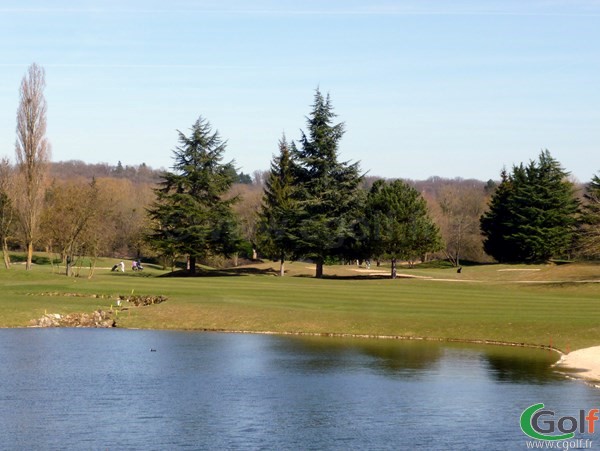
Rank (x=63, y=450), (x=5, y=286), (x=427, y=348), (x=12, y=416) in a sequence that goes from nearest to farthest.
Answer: (x=63, y=450), (x=12, y=416), (x=427, y=348), (x=5, y=286)

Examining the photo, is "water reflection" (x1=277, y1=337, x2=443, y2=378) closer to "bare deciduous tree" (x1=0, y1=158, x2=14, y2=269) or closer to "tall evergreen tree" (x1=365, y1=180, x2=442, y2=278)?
"tall evergreen tree" (x1=365, y1=180, x2=442, y2=278)

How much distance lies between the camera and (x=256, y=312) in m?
54.2

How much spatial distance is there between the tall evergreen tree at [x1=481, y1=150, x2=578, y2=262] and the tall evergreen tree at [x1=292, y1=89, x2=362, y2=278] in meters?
27.9

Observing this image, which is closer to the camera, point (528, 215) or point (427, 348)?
point (427, 348)

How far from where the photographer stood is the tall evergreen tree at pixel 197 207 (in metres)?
86.9

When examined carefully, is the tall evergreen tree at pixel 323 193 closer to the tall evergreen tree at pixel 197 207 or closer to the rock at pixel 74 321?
the tall evergreen tree at pixel 197 207

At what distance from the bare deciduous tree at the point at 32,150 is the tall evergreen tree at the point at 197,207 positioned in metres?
11.1

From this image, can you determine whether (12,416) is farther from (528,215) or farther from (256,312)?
(528,215)

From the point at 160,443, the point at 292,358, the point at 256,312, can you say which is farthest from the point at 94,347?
the point at 160,443

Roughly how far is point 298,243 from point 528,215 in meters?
33.4

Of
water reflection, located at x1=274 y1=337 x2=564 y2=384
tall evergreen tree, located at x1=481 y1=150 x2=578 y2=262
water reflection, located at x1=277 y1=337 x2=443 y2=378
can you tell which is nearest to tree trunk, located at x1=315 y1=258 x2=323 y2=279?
tall evergreen tree, located at x1=481 y1=150 x2=578 y2=262

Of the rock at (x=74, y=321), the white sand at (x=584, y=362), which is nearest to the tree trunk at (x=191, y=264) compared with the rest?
the rock at (x=74, y=321)

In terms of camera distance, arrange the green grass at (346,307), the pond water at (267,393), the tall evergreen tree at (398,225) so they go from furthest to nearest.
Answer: the tall evergreen tree at (398,225), the green grass at (346,307), the pond water at (267,393)

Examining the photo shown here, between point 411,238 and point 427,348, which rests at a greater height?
point 411,238
